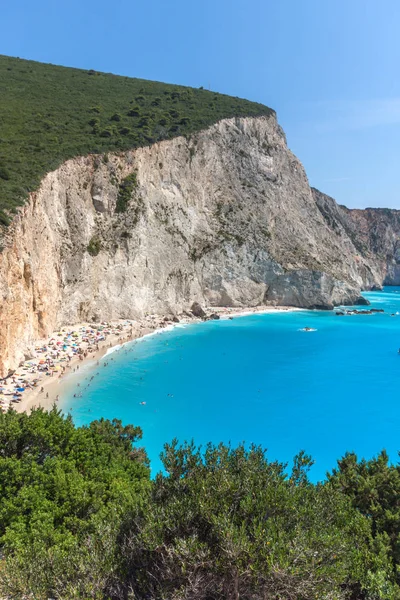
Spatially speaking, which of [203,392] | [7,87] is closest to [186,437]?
[203,392]

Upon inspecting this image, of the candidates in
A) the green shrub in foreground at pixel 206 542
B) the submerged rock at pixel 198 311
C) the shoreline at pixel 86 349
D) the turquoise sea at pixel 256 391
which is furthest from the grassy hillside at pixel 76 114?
the green shrub in foreground at pixel 206 542

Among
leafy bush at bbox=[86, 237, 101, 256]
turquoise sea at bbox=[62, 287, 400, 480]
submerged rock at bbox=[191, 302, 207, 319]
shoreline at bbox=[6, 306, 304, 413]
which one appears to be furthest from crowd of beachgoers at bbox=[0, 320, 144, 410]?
submerged rock at bbox=[191, 302, 207, 319]

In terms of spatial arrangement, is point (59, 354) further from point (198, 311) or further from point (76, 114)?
point (76, 114)

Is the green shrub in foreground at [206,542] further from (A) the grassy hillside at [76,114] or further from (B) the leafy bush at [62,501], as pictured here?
(A) the grassy hillside at [76,114]

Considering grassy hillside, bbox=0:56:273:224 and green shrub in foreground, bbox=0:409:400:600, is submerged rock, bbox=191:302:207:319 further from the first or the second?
green shrub in foreground, bbox=0:409:400:600

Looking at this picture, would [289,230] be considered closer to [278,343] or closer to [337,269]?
[337,269]
